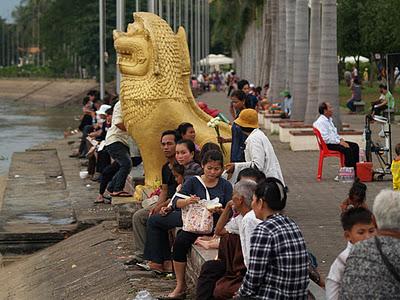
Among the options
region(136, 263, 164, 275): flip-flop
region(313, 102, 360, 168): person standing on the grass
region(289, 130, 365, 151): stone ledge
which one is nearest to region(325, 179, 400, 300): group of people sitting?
region(136, 263, 164, 275): flip-flop

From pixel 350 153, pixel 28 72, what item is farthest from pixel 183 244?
pixel 28 72

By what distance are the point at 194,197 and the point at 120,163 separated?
20.6 feet

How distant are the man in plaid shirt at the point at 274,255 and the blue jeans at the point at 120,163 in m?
8.80

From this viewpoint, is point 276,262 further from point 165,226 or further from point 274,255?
point 165,226

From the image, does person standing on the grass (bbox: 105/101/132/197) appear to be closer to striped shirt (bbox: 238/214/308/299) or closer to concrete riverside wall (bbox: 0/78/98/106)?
striped shirt (bbox: 238/214/308/299)

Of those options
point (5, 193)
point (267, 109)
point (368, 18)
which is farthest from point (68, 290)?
point (368, 18)

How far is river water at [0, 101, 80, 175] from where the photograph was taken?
43719mm

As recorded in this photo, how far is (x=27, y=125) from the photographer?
64.1 metres

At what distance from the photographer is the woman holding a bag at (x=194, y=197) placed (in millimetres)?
10000

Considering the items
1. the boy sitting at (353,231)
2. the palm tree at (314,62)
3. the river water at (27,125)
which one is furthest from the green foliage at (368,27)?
the boy sitting at (353,231)

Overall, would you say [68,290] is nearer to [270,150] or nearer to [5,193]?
[270,150]

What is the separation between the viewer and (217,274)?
28.3 feet

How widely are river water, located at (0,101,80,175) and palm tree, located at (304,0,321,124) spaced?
8.51m

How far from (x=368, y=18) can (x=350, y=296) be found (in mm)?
47377
